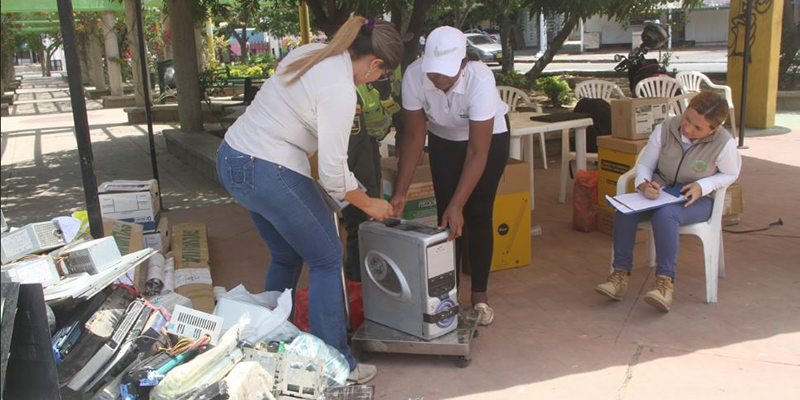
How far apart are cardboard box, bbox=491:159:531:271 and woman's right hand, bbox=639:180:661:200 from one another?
91 cm

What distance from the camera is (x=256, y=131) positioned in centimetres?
291

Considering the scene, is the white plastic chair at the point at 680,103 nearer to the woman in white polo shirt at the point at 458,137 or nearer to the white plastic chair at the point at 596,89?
the white plastic chair at the point at 596,89

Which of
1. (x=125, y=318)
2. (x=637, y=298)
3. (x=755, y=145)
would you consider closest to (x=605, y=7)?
(x=755, y=145)

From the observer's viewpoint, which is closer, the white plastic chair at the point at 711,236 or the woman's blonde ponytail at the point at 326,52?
the woman's blonde ponytail at the point at 326,52

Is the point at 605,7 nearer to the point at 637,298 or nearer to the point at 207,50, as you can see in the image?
the point at 637,298

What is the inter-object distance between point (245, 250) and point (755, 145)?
639 centimetres

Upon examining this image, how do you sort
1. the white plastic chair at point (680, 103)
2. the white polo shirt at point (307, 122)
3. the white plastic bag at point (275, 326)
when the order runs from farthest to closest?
the white plastic chair at point (680, 103), the white plastic bag at point (275, 326), the white polo shirt at point (307, 122)

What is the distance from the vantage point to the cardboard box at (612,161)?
507 cm

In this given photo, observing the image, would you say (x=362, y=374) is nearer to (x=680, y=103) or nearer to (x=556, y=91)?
(x=680, y=103)

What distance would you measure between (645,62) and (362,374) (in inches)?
271

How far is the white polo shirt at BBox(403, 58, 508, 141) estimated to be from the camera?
135 inches

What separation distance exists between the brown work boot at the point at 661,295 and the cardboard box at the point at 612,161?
1389 millimetres

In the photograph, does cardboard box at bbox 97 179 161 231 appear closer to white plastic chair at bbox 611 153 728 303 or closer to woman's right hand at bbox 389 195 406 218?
woman's right hand at bbox 389 195 406 218

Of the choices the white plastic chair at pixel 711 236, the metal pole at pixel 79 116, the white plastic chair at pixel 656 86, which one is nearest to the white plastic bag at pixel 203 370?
the metal pole at pixel 79 116
